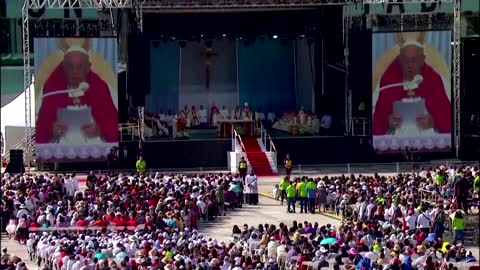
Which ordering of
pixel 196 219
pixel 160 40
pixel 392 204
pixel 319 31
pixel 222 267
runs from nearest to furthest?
pixel 222 267, pixel 392 204, pixel 196 219, pixel 319 31, pixel 160 40

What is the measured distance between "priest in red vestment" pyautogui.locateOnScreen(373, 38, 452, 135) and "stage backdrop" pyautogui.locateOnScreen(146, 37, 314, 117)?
798 cm

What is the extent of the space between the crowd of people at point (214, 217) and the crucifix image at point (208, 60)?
1706cm

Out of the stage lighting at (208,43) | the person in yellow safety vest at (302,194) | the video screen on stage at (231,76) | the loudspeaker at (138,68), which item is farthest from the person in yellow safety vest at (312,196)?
the stage lighting at (208,43)

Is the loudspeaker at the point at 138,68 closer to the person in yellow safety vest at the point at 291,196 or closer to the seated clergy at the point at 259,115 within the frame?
the seated clergy at the point at 259,115

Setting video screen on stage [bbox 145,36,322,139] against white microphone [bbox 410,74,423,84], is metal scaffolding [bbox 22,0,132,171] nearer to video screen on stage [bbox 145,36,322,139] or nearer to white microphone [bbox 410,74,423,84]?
video screen on stage [bbox 145,36,322,139]

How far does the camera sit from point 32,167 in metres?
45.1

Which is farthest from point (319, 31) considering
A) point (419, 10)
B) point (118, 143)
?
point (118, 143)

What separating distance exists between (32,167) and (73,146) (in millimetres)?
1730

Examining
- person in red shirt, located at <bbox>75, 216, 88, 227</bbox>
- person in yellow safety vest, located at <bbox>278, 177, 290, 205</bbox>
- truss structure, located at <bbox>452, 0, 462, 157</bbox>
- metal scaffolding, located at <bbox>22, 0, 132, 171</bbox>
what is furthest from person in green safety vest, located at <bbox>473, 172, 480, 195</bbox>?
metal scaffolding, located at <bbox>22, 0, 132, 171</bbox>

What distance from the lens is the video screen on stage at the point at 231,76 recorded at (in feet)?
174

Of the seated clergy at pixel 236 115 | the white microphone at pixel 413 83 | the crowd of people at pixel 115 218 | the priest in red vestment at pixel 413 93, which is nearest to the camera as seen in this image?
the crowd of people at pixel 115 218

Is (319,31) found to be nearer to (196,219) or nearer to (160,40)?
(160,40)

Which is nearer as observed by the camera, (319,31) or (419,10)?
(419,10)

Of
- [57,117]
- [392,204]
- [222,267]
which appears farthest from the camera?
[57,117]
